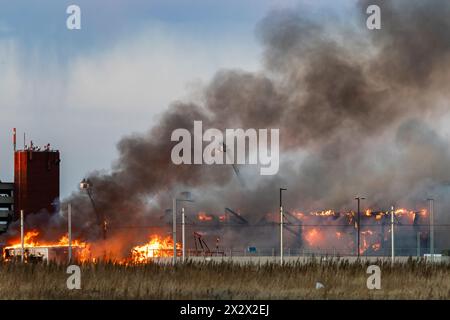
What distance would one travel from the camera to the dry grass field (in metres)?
45.2

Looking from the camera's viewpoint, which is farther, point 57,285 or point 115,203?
point 115,203

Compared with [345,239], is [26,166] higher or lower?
higher

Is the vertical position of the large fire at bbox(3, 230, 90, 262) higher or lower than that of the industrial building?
lower

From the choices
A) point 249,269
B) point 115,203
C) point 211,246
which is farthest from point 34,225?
point 249,269

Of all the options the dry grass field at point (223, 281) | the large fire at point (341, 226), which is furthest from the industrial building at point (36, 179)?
the dry grass field at point (223, 281)

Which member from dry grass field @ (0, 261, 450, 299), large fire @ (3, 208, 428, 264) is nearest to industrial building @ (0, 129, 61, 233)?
large fire @ (3, 208, 428, 264)

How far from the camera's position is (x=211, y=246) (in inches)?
6604

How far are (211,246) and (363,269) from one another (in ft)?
368

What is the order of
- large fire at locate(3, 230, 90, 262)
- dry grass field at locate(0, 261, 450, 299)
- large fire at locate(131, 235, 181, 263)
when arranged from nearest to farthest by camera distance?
dry grass field at locate(0, 261, 450, 299) < large fire at locate(3, 230, 90, 262) < large fire at locate(131, 235, 181, 263)

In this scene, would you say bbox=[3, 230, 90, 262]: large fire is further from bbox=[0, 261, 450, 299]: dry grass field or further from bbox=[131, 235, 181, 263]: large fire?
bbox=[0, 261, 450, 299]: dry grass field

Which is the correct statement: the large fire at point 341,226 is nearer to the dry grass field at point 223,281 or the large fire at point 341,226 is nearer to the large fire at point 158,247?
the large fire at point 158,247

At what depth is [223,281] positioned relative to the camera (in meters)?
51.4
